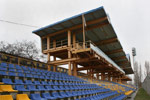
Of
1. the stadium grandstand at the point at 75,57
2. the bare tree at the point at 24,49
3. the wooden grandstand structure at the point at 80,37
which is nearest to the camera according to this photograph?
the stadium grandstand at the point at 75,57

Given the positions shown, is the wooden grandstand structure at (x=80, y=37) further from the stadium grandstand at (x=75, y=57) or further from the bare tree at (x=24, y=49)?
the bare tree at (x=24, y=49)

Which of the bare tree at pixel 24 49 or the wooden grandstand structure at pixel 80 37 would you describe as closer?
the wooden grandstand structure at pixel 80 37

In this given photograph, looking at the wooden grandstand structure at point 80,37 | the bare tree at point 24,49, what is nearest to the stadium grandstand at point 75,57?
the wooden grandstand structure at point 80,37

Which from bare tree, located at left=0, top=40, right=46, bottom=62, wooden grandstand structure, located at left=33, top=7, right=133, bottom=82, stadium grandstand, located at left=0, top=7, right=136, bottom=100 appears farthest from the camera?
bare tree, located at left=0, top=40, right=46, bottom=62

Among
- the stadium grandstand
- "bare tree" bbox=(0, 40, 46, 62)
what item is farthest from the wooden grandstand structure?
"bare tree" bbox=(0, 40, 46, 62)

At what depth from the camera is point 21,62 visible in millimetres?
13094

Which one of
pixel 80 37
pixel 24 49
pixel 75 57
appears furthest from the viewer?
pixel 24 49

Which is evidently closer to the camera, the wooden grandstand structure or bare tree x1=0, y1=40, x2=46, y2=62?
the wooden grandstand structure

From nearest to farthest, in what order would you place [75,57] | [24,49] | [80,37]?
[75,57]
[80,37]
[24,49]

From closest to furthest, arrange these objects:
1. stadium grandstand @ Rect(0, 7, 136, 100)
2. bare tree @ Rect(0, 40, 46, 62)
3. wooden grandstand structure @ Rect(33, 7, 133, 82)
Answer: stadium grandstand @ Rect(0, 7, 136, 100) → wooden grandstand structure @ Rect(33, 7, 133, 82) → bare tree @ Rect(0, 40, 46, 62)

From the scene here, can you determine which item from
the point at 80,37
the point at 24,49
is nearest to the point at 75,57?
the point at 80,37

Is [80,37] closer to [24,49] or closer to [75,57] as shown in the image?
[75,57]

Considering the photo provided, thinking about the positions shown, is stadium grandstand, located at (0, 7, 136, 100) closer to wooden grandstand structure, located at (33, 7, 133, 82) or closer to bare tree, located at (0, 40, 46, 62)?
wooden grandstand structure, located at (33, 7, 133, 82)

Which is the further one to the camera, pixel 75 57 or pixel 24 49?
pixel 24 49
